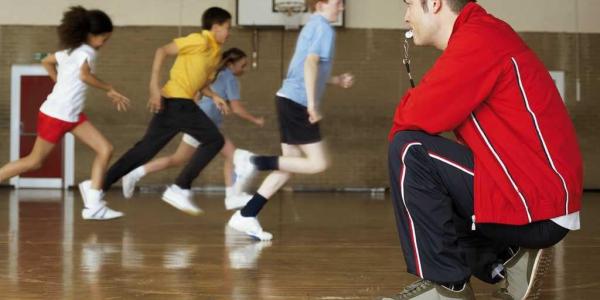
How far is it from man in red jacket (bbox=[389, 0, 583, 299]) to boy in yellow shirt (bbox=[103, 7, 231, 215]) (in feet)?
11.5

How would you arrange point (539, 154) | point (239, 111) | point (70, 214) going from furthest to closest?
1. point (239, 111)
2. point (70, 214)
3. point (539, 154)

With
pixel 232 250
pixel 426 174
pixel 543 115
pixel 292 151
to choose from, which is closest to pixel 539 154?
pixel 543 115

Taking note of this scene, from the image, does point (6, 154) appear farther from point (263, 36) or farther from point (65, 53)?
point (65, 53)

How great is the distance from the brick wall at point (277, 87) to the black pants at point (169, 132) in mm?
4549

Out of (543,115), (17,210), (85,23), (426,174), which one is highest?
(85,23)

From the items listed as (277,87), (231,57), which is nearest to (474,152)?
(231,57)

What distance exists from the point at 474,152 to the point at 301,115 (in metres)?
2.47

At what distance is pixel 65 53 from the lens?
5.78 meters

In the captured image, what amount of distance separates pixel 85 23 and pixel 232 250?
2305 mm

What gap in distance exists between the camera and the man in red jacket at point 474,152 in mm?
2305

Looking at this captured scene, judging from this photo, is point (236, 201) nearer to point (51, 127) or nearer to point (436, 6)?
point (51, 127)

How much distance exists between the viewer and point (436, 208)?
242cm

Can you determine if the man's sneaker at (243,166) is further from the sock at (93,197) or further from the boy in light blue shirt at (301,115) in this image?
Answer: the sock at (93,197)

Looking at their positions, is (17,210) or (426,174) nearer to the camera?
(426,174)
